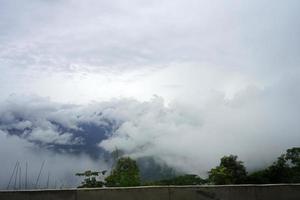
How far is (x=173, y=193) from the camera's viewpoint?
705 centimetres

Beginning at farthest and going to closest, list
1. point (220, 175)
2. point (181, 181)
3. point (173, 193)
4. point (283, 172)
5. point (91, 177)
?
point (283, 172)
point (220, 175)
point (181, 181)
point (91, 177)
point (173, 193)

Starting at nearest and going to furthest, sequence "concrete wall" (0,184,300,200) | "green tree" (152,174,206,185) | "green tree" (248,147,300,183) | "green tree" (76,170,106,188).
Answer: "concrete wall" (0,184,300,200) → "green tree" (76,170,106,188) → "green tree" (152,174,206,185) → "green tree" (248,147,300,183)

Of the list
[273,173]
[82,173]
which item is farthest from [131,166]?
[273,173]

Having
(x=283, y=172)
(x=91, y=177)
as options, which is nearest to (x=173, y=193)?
(x=91, y=177)

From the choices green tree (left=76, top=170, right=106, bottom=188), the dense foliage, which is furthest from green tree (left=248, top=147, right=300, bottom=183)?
green tree (left=76, top=170, right=106, bottom=188)

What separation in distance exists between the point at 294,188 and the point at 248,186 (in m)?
1.02

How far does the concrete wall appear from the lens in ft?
21.3

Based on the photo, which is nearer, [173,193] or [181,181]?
[173,193]

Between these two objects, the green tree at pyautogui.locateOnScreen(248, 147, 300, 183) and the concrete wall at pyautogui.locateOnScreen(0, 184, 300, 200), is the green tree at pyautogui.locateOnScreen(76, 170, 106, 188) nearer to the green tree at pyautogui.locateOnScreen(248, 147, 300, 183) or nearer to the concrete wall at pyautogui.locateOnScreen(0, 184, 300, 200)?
the concrete wall at pyautogui.locateOnScreen(0, 184, 300, 200)

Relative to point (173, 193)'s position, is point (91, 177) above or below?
above

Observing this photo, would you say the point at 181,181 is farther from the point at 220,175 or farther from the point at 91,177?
the point at 91,177

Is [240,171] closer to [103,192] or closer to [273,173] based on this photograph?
[273,173]

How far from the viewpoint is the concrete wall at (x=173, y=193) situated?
6.49 metres

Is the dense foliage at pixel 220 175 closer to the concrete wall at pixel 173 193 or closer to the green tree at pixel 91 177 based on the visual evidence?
the green tree at pixel 91 177
